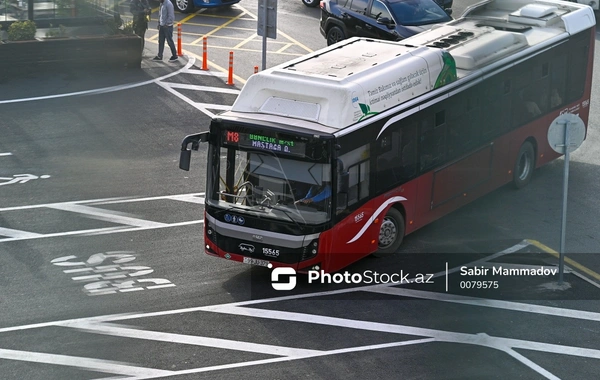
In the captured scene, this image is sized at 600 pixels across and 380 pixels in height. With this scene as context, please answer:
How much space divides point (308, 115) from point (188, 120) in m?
8.85

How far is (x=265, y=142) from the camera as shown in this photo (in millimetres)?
14711

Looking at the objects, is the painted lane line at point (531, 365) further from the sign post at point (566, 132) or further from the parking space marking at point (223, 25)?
the parking space marking at point (223, 25)

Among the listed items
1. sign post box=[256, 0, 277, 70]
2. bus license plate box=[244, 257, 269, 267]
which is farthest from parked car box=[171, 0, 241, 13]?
bus license plate box=[244, 257, 269, 267]

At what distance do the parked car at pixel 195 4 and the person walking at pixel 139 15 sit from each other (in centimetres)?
492

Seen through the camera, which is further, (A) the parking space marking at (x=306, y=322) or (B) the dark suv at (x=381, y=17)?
(B) the dark suv at (x=381, y=17)

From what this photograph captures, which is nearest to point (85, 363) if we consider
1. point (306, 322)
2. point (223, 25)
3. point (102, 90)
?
point (306, 322)

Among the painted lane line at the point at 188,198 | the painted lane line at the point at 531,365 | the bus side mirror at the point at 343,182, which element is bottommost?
the painted lane line at the point at 188,198

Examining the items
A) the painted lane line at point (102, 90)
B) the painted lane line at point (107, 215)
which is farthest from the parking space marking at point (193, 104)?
the painted lane line at point (107, 215)

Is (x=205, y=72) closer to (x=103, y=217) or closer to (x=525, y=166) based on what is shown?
(x=103, y=217)

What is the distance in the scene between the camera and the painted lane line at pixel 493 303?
14.5m

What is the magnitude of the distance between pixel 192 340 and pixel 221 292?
1.67 meters

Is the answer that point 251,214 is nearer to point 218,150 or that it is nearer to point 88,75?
point 218,150

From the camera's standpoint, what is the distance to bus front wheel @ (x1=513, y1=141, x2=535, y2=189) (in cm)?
1959

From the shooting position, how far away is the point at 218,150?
1508 cm
